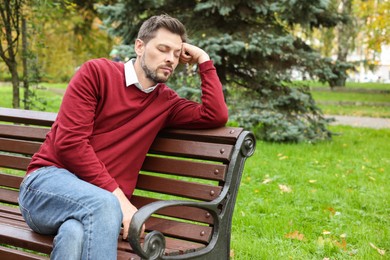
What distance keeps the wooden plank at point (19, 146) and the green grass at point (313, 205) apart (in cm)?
152

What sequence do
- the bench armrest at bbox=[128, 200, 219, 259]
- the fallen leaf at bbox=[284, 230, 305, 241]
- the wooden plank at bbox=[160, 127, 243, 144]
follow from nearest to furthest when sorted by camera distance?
the bench armrest at bbox=[128, 200, 219, 259] → the wooden plank at bbox=[160, 127, 243, 144] → the fallen leaf at bbox=[284, 230, 305, 241]

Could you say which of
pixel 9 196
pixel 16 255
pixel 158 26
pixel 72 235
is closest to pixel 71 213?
pixel 72 235

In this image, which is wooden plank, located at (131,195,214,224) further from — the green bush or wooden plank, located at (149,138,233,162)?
the green bush

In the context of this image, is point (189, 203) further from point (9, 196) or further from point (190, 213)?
point (9, 196)

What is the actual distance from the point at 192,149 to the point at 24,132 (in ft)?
4.19

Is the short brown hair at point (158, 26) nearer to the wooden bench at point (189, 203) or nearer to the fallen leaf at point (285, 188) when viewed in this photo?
the wooden bench at point (189, 203)

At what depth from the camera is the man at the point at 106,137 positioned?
8.93 ft

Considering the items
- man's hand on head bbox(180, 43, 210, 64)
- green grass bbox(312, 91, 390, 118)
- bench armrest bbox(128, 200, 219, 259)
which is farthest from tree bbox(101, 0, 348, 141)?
green grass bbox(312, 91, 390, 118)

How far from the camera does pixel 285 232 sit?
15.6 ft

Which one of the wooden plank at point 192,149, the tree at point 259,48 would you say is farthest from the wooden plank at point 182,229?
the tree at point 259,48

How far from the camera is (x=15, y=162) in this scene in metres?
4.03

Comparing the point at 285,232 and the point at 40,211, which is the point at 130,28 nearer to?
the point at 285,232

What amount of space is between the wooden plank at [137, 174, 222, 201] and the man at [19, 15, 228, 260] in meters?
0.22

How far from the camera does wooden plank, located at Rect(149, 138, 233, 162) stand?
3232 millimetres
